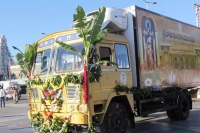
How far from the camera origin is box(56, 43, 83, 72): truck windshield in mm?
6953

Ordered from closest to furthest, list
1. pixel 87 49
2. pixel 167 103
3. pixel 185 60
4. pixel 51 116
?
pixel 87 49 < pixel 51 116 < pixel 167 103 < pixel 185 60

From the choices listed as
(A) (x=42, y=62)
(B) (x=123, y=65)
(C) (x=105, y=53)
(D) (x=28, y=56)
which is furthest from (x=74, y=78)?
(D) (x=28, y=56)

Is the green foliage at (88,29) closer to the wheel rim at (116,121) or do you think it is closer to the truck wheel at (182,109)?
the wheel rim at (116,121)

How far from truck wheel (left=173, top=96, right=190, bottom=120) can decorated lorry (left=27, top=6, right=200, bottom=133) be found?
303 millimetres

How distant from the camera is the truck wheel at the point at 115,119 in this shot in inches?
280

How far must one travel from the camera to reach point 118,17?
8.29m

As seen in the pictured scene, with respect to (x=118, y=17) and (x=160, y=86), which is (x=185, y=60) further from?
(x=118, y=17)

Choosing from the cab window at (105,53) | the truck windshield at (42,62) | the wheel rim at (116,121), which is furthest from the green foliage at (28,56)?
the wheel rim at (116,121)

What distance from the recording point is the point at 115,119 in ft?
A: 24.3

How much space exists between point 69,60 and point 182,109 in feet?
20.1

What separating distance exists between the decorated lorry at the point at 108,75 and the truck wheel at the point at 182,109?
0.99ft

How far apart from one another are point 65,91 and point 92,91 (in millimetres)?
693

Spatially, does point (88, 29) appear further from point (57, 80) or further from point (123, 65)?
point (123, 65)

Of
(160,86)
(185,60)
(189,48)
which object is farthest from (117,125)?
(189,48)
